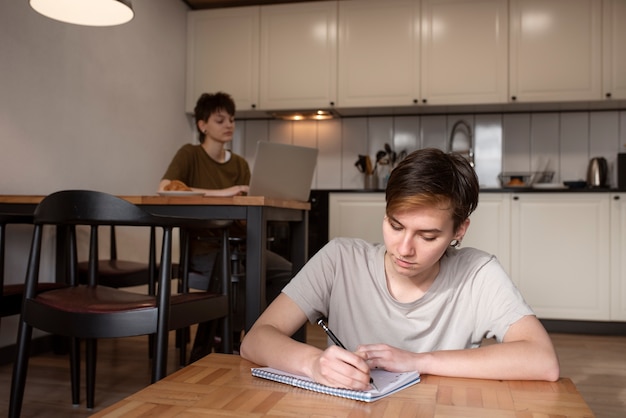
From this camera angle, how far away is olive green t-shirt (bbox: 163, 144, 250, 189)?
304cm

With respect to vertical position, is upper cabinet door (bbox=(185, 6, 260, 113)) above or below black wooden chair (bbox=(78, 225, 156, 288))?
above

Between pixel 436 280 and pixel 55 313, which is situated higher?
pixel 436 280

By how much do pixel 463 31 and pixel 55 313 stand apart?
3320 millimetres

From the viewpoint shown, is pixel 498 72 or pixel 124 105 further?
pixel 498 72

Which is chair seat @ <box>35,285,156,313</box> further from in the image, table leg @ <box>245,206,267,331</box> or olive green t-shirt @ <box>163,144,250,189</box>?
olive green t-shirt @ <box>163,144,250,189</box>

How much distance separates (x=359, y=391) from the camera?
79cm

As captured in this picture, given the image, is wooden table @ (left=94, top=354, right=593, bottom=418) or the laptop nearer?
wooden table @ (left=94, top=354, right=593, bottom=418)

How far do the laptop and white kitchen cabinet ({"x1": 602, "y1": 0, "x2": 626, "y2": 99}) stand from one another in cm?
242

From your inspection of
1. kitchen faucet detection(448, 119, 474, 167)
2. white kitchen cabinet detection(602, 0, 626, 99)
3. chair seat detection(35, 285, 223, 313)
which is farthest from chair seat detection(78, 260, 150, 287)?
white kitchen cabinet detection(602, 0, 626, 99)

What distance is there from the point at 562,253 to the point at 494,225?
0.45 meters

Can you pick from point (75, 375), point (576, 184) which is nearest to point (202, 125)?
point (75, 375)

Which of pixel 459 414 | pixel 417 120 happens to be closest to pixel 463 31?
pixel 417 120

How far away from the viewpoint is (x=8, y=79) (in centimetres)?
276

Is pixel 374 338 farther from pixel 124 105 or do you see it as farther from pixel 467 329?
pixel 124 105
